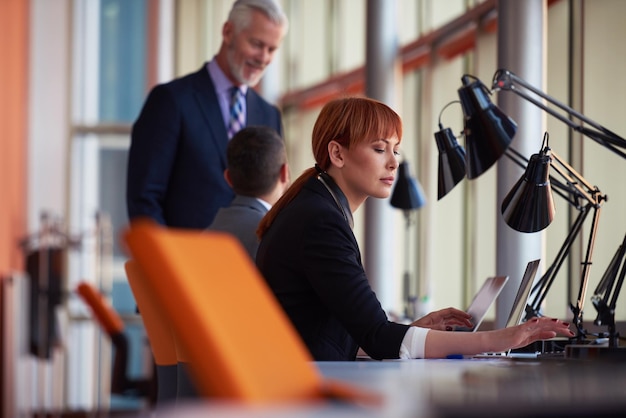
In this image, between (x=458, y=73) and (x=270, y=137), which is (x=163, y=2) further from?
(x=270, y=137)

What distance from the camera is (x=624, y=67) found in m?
3.60

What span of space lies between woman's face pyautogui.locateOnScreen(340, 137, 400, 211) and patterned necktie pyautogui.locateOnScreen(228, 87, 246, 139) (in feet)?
4.68

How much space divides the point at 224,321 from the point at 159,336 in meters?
1.40

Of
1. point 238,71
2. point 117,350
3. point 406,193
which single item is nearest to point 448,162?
point 238,71

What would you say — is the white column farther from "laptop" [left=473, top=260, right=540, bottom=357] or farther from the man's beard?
"laptop" [left=473, top=260, right=540, bottom=357]

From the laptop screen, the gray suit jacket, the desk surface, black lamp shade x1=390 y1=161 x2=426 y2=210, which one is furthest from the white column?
the desk surface

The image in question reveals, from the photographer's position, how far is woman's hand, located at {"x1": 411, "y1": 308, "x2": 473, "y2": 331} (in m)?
2.29

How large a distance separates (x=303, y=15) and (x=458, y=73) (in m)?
3.02

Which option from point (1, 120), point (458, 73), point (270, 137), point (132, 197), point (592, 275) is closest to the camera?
point (270, 137)

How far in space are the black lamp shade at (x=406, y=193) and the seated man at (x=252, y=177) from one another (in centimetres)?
114

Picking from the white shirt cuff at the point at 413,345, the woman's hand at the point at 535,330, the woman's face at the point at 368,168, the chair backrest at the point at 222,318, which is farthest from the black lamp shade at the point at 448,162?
the chair backrest at the point at 222,318

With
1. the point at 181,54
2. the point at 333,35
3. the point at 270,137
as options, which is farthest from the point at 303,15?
the point at 270,137

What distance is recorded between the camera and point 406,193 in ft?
13.3

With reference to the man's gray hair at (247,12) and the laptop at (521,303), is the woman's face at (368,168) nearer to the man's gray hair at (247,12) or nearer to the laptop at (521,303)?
the laptop at (521,303)
